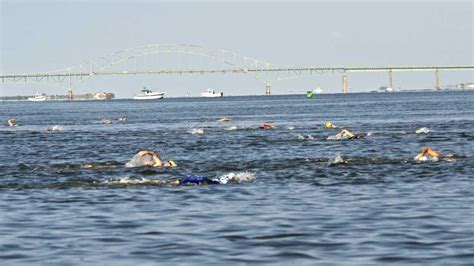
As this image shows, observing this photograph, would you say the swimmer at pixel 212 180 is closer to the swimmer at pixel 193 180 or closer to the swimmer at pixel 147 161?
the swimmer at pixel 193 180

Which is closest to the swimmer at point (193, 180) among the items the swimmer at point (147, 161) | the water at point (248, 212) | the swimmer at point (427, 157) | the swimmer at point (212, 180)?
the swimmer at point (212, 180)

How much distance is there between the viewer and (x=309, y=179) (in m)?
29.4

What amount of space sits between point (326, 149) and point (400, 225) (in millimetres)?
25297

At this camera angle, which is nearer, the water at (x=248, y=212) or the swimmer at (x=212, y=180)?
the water at (x=248, y=212)

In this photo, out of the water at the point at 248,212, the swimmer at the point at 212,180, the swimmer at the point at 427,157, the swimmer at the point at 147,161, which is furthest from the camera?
the swimmer at the point at 147,161

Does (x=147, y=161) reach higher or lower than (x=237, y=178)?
higher

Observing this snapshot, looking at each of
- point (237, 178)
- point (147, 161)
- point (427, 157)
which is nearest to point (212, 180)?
point (237, 178)

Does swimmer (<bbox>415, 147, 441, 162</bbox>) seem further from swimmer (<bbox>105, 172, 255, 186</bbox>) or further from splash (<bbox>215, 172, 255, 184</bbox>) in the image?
splash (<bbox>215, 172, 255, 184</bbox>)

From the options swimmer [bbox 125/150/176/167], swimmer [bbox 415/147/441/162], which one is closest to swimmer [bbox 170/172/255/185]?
swimmer [bbox 125/150/176/167]

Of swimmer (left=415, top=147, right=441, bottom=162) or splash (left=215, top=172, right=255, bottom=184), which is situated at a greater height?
swimmer (left=415, top=147, right=441, bottom=162)

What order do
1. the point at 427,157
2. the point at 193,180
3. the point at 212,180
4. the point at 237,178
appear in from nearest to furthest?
the point at 193,180
the point at 212,180
the point at 237,178
the point at 427,157

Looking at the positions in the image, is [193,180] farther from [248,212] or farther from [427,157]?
[427,157]

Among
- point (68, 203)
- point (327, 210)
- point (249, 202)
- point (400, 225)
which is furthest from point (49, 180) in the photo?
point (400, 225)

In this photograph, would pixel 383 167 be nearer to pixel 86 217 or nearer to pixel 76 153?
pixel 86 217
